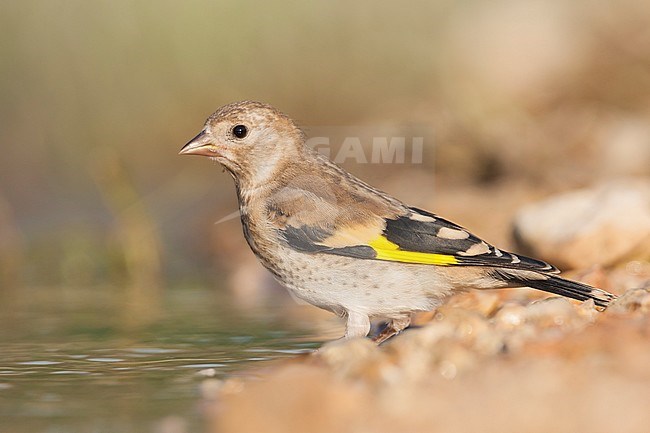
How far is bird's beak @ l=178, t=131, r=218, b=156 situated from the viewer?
240 inches

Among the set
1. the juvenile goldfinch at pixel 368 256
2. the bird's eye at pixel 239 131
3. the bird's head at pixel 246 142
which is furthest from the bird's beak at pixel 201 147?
the juvenile goldfinch at pixel 368 256

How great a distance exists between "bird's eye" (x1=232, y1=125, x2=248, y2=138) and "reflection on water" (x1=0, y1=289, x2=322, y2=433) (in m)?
1.07

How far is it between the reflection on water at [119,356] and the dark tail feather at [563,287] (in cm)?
107

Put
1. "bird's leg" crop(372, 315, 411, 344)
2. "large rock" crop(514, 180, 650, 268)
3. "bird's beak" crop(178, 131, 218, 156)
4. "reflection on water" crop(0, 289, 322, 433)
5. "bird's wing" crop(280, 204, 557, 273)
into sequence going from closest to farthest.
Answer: "reflection on water" crop(0, 289, 322, 433)
"bird's wing" crop(280, 204, 557, 273)
"bird's leg" crop(372, 315, 411, 344)
"bird's beak" crop(178, 131, 218, 156)
"large rock" crop(514, 180, 650, 268)

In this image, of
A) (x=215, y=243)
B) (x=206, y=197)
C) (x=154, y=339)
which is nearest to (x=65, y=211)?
(x=206, y=197)

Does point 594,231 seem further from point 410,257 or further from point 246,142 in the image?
point 246,142

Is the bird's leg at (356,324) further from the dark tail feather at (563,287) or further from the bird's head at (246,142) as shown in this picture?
the bird's head at (246,142)

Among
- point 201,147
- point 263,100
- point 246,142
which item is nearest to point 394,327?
point 246,142

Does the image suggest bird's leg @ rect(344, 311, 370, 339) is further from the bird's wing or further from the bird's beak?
the bird's beak

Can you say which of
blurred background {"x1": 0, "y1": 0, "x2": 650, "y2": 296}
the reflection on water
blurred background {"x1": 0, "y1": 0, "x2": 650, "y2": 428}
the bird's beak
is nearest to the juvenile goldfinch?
the bird's beak

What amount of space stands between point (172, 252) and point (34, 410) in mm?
6140

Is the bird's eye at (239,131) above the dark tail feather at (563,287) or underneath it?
above

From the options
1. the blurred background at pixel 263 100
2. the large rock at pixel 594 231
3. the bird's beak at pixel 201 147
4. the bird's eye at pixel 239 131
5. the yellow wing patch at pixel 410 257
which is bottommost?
the yellow wing patch at pixel 410 257

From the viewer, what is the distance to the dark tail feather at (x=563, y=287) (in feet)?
17.9
